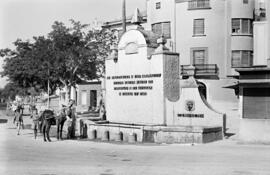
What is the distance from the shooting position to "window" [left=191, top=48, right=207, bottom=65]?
39.3m

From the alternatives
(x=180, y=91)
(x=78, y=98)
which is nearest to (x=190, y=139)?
(x=180, y=91)

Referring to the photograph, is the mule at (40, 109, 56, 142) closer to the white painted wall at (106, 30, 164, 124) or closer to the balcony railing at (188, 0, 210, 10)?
the white painted wall at (106, 30, 164, 124)

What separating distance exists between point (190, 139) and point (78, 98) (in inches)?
1676

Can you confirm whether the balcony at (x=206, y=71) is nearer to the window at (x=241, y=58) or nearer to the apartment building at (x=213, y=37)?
the apartment building at (x=213, y=37)

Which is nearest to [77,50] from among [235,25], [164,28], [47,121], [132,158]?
[164,28]

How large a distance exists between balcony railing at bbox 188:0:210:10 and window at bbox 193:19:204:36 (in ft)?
3.56

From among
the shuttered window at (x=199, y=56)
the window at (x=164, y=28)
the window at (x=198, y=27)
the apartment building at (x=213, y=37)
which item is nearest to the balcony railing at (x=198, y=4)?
the apartment building at (x=213, y=37)

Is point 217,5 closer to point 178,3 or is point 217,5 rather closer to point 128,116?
point 178,3

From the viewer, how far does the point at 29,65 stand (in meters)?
38.9

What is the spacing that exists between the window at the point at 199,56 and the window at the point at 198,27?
134cm

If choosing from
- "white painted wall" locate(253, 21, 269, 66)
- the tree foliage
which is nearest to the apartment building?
"white painted wall" locate(253, 21, 269, 66)

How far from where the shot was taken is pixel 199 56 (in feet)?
130

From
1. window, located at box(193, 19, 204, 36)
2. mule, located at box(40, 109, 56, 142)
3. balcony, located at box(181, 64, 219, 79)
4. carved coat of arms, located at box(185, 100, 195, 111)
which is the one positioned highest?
window, located at box(193, 19, 204, 36)

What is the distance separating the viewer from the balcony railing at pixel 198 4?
128ft
